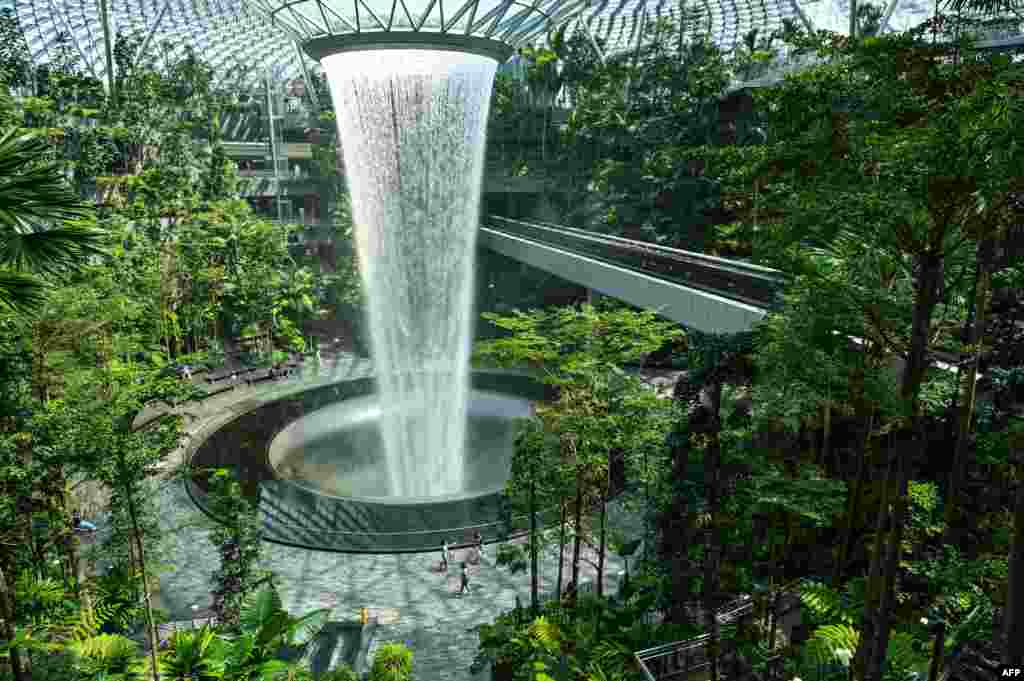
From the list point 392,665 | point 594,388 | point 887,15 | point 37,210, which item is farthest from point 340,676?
point 887,15

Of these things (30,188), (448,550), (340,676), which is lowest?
(448,550)

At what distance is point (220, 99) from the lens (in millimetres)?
49188

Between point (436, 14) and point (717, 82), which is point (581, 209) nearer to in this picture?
point (717, 82)

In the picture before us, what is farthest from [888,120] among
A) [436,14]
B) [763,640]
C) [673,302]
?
[436,14]

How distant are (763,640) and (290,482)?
494 inches

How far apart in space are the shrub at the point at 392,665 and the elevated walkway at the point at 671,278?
7.53 meters

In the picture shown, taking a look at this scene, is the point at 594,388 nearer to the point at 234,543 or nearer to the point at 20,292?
the point at 234,543

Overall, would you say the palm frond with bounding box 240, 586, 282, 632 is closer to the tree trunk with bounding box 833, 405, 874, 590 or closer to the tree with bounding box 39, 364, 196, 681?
the tree with bounding box 39, 364, 196, 681

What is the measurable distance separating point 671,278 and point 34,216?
1530 cm

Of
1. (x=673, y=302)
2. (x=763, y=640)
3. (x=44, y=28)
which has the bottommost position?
(x=763, y=640)

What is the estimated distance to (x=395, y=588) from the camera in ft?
47.3

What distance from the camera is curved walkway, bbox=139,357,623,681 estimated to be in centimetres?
1257

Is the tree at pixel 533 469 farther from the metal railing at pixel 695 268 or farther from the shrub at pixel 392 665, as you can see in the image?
the metal railing at pixel 695 268

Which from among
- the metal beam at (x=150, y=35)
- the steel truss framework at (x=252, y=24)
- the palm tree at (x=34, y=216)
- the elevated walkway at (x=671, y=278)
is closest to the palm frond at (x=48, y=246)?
the palm tree at (x=34, y=216)
